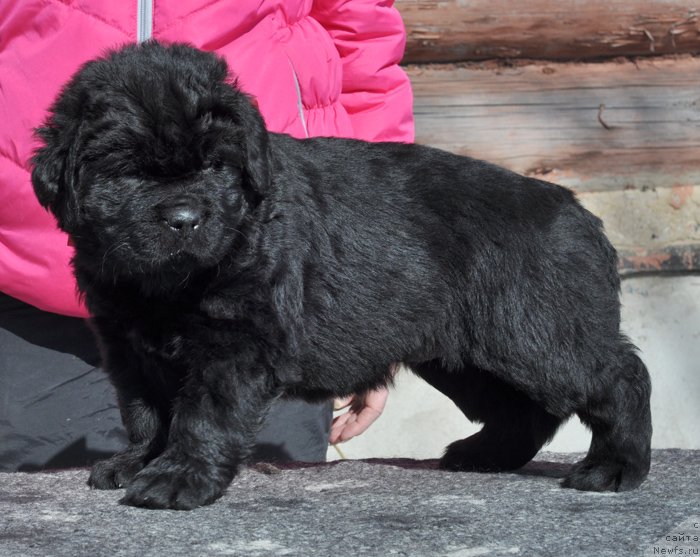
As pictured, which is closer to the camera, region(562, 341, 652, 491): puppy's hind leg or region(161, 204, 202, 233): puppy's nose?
region(161, 204, 202, 233): puppy's nose

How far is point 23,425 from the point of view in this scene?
14.1ft

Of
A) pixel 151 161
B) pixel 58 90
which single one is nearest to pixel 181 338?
pixel 151 161

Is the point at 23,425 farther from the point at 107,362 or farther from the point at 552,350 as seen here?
the point at 552,350

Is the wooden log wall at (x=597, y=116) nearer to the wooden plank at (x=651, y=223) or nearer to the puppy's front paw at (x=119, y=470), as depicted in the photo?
the wooden plank at (x=651, y=223)

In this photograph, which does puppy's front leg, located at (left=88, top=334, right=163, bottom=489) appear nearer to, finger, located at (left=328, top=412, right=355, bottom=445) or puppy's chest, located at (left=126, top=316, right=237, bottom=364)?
puppy's chest, located at (left=126, top=316, right=237, bottom=364)

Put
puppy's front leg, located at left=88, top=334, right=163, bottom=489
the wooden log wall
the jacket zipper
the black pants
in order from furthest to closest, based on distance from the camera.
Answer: the wooden log wall < the black pants < the jacket zipper < puppy's front leg, located at left=88, top=334, right=163, bottom=489

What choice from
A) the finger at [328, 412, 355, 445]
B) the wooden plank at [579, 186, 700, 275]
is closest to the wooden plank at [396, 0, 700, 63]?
the wooden plank at [579, 186, 700, 275]

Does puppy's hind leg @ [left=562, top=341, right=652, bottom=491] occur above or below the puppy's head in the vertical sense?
below

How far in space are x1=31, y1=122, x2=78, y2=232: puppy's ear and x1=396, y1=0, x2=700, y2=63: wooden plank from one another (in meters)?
3.27

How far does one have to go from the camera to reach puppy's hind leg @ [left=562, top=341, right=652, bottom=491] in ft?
11.1

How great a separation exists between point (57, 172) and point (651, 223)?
4140 mm

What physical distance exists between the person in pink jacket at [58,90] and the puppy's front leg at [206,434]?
1074mm

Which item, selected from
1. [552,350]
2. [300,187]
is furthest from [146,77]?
[552,350]

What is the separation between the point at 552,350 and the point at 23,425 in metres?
2.18
